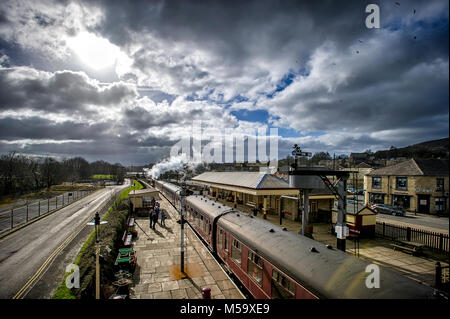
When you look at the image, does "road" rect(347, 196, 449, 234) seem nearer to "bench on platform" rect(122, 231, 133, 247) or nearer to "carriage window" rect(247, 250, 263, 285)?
"carriage window" rect(247, 250, 263, 285)

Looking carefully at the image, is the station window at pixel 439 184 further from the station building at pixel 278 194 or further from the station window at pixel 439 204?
the station building at pixel 278 194

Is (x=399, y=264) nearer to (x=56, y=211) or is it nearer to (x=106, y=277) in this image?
(x=106, y=277)

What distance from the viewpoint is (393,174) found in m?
9.95

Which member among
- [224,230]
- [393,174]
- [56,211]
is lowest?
[56,211]

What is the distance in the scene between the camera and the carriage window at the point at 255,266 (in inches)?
295

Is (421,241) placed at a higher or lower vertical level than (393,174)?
lower

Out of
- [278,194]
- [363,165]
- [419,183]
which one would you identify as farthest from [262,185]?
[419,183]

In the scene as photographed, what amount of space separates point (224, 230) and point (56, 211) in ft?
86.3

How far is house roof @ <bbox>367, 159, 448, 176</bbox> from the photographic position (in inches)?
151

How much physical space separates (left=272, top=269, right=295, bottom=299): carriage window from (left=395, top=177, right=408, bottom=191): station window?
6.73 metres

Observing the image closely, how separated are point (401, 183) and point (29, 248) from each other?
69.9 feet

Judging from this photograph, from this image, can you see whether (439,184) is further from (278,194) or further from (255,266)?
(278,194)
